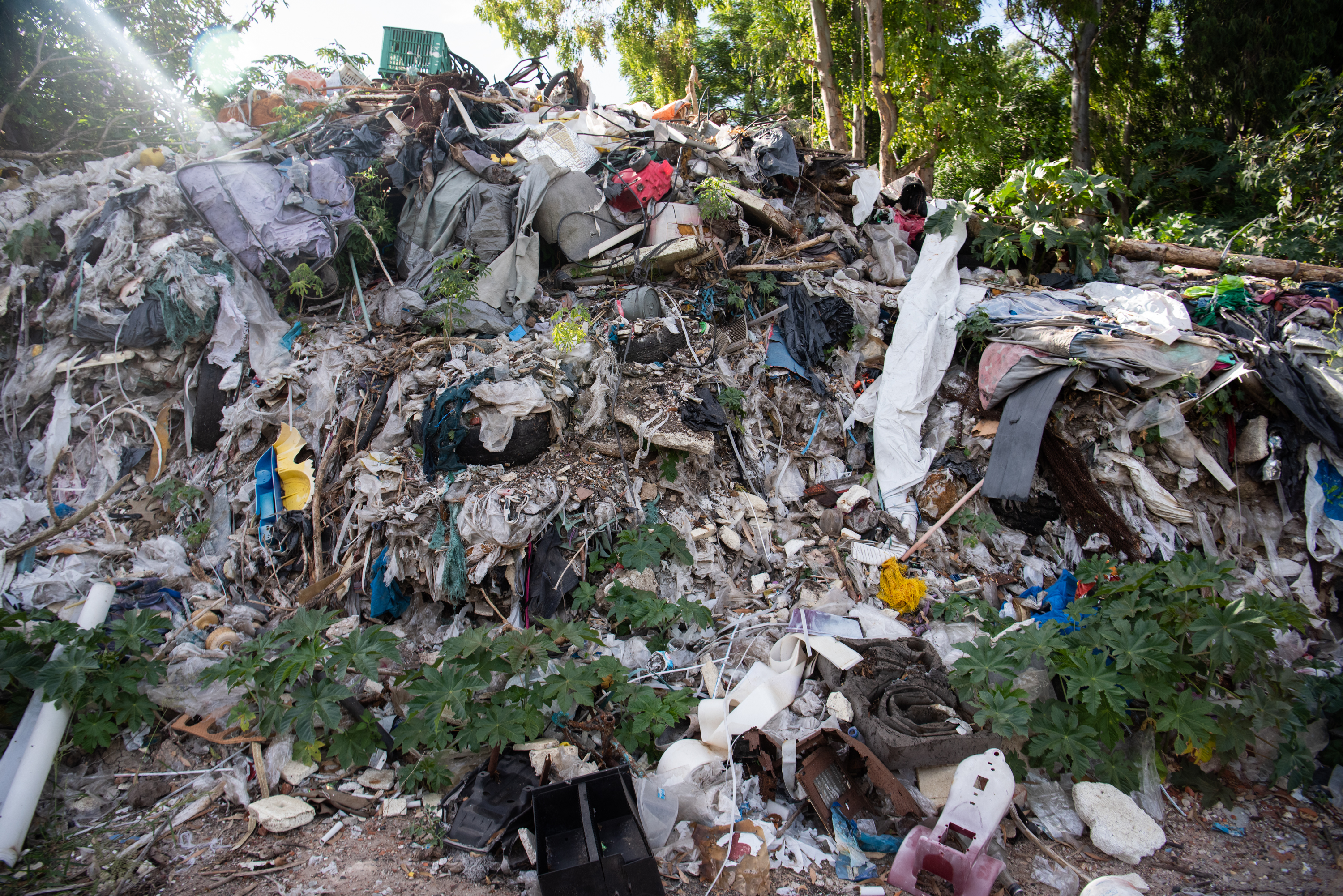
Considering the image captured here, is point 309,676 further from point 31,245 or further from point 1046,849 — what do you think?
point 31,245

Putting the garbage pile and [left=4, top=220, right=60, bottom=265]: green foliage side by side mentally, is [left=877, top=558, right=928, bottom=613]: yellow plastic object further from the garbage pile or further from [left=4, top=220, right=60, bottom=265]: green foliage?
[left=4, top=220, right=60, bottom=265]: green foliage

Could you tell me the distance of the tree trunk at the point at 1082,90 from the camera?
11.0m

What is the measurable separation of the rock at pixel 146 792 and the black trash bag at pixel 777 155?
20.9 ft

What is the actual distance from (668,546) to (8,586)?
3.56 m

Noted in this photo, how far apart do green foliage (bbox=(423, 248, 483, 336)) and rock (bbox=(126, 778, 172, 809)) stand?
297 cm

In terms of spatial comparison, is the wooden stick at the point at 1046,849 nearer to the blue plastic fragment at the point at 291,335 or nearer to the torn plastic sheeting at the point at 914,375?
the torn plastic sheeting at the point at 914,375

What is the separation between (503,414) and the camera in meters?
4.04

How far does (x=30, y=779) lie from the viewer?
7.86 feet

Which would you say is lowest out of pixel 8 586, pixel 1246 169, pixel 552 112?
pixel 8 586

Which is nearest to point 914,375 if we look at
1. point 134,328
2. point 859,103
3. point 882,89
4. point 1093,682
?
point 1093,682

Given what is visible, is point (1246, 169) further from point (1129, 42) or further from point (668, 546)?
point (668, 546)

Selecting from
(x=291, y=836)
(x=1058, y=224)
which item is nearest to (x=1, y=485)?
(x=291, y=836)

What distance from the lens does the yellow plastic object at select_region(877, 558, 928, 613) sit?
3922 millimetres

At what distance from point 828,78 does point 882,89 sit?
855 millimetres
